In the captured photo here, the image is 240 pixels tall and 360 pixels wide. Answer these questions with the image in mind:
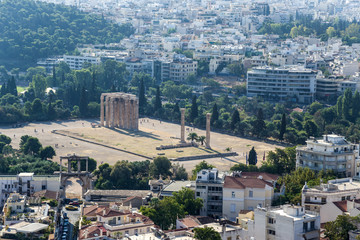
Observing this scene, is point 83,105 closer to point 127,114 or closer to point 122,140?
point 127,114

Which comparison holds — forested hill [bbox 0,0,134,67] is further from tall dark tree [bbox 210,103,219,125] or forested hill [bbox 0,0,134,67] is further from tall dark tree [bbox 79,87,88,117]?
tall dark tree [bbox 210,103,219,125]

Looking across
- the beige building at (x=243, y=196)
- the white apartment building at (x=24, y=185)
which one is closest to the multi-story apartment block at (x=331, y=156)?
the beige building at (x=243, y=196)

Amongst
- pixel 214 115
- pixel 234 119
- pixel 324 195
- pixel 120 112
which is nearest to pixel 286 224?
pixel 324 195

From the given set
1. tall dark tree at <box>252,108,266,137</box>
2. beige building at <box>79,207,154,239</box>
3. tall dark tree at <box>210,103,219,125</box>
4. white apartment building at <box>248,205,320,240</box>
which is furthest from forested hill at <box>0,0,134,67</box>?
white apartment building at <box>248,205,320,240</box>

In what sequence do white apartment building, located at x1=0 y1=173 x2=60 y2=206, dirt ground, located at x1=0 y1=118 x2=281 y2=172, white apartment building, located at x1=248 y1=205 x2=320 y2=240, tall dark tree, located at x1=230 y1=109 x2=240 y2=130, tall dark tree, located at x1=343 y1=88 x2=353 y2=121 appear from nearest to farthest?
white apartment building, located at x1=248 y1=205 x2=320 y2=240 < white apartment building, located at x1=0 y1=173 x2=60 y2=206 < dirt ground, located at x1=0 y1=118 x2=281 y2=172 < tall dark tree, located at x1=230 y1=109 x2=240 y2=130 < tall dark tree, located at x1=343 y1=88 x2=353 y2=121

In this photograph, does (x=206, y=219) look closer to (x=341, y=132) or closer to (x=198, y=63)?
(x=341, y=132)

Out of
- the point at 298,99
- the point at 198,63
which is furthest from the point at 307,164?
the point at 198,63
